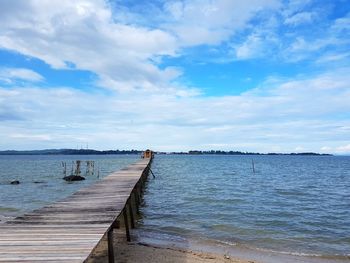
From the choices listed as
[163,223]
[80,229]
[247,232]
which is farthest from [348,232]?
[80,229]

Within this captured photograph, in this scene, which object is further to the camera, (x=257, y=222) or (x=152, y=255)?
(x=257, y=222)

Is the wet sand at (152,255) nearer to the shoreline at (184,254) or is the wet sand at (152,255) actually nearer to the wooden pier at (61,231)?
the shoreline at (184,254)

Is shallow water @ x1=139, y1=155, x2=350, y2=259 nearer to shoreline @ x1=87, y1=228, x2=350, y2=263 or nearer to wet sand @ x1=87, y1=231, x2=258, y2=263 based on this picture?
shoreline @ x1=87, y1=228, x2=350, y2=263

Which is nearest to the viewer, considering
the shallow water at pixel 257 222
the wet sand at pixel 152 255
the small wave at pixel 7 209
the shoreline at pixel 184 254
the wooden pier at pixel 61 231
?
the wooden pier at pixel 61 231

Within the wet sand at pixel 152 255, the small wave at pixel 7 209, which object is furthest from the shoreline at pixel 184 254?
the small wave at pixel 7 209

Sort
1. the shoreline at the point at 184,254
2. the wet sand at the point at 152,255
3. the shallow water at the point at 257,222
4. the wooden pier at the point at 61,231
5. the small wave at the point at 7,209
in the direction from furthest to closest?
1. the small wave at the point at 7,209
2. the shallow water at the point at 257,222
3. the shoreline at the point at 184,254
4. the wet sand at the point at 152,255
5. the wooden pier at the point at 61,231

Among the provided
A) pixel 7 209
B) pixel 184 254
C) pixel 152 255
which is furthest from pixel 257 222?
pixel 7 209

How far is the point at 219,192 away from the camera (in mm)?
25312

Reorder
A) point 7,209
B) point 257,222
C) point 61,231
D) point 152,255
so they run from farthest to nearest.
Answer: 1. point 7,209
2. point 257,222
3. point 152,255
4. point 61,231

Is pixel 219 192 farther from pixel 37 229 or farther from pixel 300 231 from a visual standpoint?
pixel 37 229

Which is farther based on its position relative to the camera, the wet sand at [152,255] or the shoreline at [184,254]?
the shoreline at [184,254]

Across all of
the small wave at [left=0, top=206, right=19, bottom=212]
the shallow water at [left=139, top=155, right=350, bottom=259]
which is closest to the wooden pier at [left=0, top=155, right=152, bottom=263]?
the shallow water at [left=139, top=155, right=350, bottom=259]

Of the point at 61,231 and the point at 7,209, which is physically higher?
the point at 61,231

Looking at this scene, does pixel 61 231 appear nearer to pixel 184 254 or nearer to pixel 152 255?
pixel 152 255
